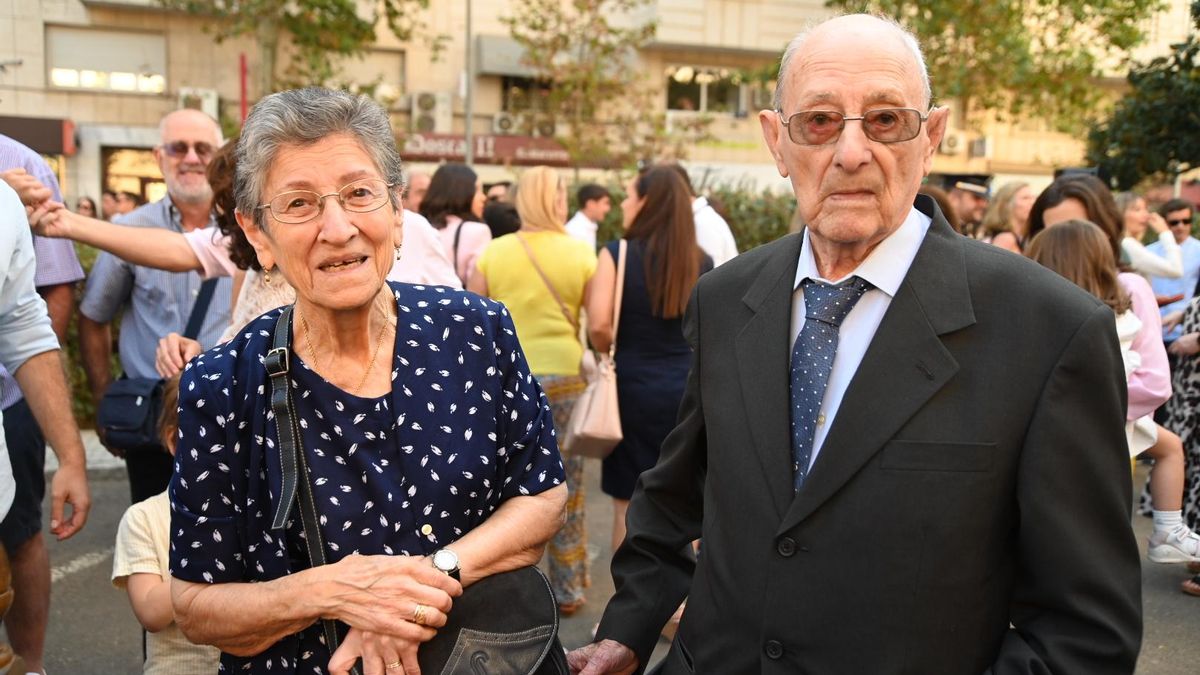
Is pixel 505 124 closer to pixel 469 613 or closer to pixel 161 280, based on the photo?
pixel 161 280

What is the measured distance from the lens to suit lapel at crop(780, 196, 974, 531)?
1846 mm

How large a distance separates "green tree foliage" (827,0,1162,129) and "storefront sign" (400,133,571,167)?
1029cm

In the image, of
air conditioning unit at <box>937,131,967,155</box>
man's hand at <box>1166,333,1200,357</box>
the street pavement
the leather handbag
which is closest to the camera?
the street pavement

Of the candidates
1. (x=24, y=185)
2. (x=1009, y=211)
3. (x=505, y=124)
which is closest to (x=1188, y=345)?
(x=1009, y=211)

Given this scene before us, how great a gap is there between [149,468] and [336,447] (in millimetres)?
2506

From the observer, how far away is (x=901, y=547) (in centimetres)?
181

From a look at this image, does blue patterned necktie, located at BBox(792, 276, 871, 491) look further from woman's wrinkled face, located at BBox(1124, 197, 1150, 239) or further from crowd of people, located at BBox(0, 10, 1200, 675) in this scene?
woman's wrinkled face, located at BBox(1124, 197, 1150, 239)

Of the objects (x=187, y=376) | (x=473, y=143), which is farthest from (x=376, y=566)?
(x=473, y=143)

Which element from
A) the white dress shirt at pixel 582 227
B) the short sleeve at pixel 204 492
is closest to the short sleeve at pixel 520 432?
the short sleeve at pixel 204 492

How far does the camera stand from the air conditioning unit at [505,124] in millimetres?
27531

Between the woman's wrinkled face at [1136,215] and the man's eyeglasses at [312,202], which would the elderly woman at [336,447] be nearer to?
the man's eyeglasses at [312,202]

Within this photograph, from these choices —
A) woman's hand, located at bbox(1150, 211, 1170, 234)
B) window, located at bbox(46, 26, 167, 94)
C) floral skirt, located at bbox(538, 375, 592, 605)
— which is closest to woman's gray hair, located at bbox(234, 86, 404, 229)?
floral skirt, located at bbox(538, 375, 592, 605)

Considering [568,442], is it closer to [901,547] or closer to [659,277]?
[659,277]

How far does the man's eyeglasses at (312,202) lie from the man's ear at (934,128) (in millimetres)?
1111
